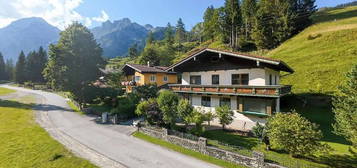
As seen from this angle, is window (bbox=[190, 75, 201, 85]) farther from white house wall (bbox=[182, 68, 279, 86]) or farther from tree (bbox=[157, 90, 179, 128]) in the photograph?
tree (bbox=[157, 90, 179, 128])

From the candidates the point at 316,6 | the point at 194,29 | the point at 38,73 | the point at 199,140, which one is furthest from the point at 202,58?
the point at 194,29

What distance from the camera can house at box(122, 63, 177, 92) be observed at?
117 ft

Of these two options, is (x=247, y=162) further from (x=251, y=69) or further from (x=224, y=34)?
(x=224, y=34)

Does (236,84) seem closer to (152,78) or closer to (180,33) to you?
(152,78)

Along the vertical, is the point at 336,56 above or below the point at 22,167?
above

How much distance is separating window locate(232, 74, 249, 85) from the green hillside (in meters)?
14.2

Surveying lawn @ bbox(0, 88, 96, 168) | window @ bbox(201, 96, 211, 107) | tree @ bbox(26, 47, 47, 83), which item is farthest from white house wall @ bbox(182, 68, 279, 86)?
tree @ bbox(26, 47, 47, 83)

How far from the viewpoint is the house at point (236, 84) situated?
17.9 m

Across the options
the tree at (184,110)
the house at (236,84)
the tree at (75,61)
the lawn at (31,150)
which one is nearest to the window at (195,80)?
the house at (236,84)

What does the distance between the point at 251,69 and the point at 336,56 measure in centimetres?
2654

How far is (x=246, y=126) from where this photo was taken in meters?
19.2

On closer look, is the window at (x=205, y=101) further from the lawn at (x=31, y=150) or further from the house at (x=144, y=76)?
the house at (x=144, y=76)

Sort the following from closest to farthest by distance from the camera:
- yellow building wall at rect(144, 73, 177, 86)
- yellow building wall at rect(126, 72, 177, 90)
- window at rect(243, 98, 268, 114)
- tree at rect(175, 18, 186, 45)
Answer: window at rect(243, 98, 268, 114), yellow building wall at rect(126, 72, 177, 90), yellow building wall at rect(144, 73, 177, 86), tree at rect(175, 18, 186, 45)

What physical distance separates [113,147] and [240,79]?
15.4 m
